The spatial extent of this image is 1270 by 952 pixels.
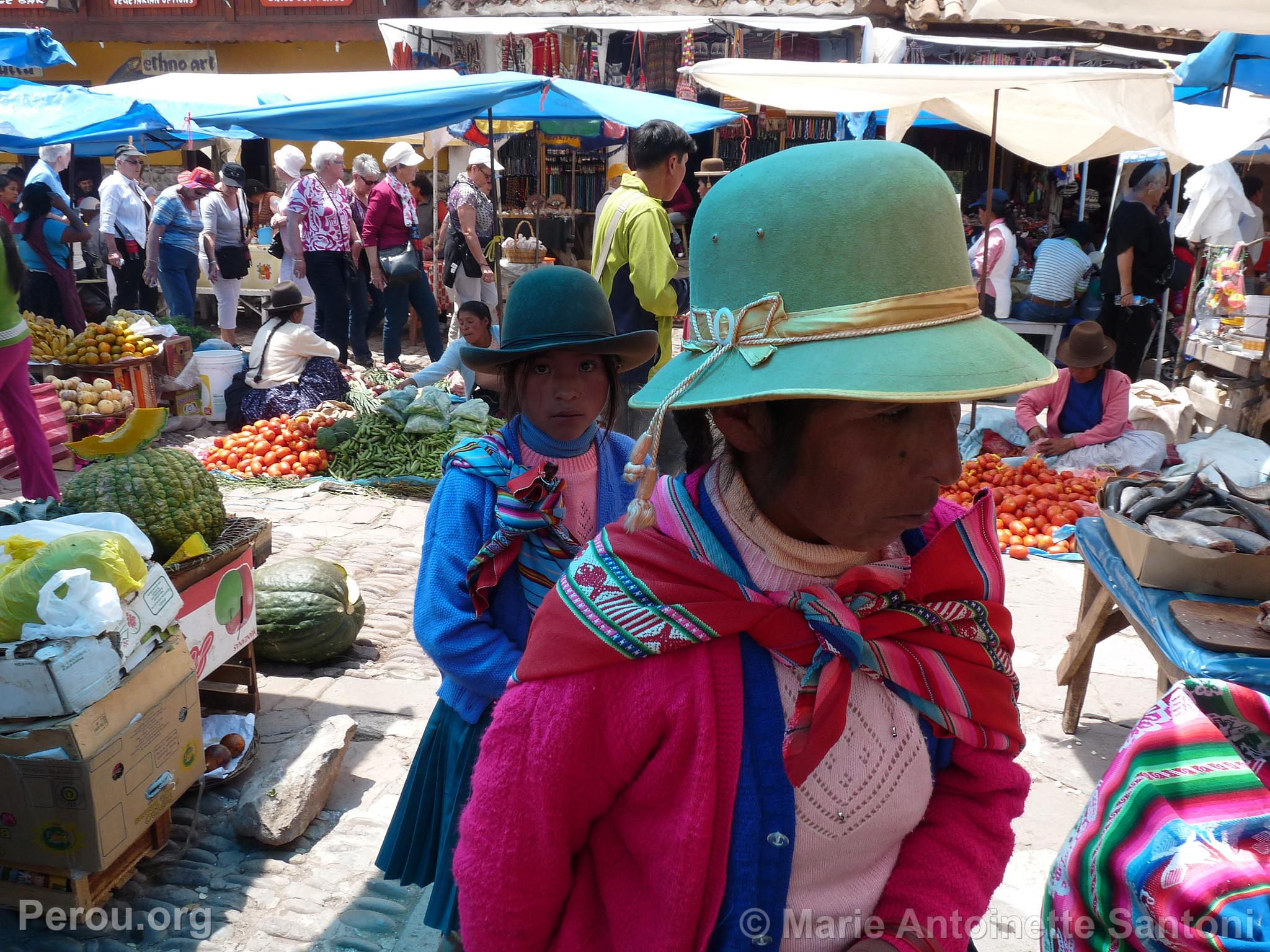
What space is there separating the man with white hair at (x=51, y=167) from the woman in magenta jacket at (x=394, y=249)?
3127 millimetres

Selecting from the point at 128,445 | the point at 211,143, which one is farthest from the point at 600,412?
the point at 211,143

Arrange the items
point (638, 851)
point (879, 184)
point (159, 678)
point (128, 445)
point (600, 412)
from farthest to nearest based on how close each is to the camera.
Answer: point (128, 445), point (159, 678), point (600, 412), point (638, 851), point (879, 184)

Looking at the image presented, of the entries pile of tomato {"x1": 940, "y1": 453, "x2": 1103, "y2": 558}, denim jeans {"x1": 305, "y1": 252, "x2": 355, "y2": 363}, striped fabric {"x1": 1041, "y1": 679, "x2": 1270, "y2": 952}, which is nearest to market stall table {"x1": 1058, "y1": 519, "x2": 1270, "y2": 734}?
striped fabric {"x1": 1041, "y1": 679, "x2": 1270, "y2": 952}

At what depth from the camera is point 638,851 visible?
1158 mm

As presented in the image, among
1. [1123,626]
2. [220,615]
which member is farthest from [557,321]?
[1123,626]

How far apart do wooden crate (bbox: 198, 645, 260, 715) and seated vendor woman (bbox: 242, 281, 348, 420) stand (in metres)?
4.87

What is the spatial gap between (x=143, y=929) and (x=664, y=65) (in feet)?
42.6

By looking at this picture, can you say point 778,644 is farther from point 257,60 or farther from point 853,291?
point 257,60

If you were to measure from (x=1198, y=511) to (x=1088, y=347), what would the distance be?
3571mm

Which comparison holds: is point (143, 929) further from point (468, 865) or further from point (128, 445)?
point (468, 865)

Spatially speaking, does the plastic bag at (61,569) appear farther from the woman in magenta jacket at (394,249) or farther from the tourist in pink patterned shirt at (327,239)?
the tourist in pink patterned shirt at (327,239)

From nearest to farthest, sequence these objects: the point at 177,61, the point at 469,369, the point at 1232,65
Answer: the point at 469,369 < the point at 1232,65 < the point at 177,61

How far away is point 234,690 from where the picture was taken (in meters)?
3.89

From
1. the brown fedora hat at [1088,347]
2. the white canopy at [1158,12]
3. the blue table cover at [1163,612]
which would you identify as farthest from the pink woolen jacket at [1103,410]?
the blue table cover at [1163,612]
